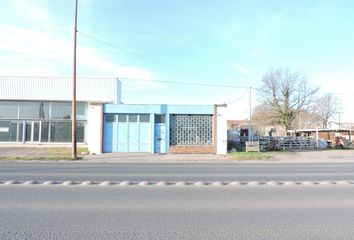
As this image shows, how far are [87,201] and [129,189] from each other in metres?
1.80

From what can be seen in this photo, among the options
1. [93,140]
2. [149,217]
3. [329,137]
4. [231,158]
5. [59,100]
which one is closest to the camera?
[149,217]

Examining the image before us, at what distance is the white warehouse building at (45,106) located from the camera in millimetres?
32375

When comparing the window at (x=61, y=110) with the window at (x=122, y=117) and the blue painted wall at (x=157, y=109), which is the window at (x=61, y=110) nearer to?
the blue painted wall at (x=157, y=109)

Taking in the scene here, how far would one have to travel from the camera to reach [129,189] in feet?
30.8

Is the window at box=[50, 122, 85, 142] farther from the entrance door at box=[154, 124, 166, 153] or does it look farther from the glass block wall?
the glass block wall

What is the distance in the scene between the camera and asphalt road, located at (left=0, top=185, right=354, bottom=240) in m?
5.45

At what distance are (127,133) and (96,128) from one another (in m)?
2.26

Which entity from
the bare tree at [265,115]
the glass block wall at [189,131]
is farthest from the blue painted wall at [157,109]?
the bare tree at [265,115]

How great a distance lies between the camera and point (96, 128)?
24734 millimetres

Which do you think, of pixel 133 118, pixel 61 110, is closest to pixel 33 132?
pixel 61 110

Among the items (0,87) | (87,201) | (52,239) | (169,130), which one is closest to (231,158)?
(169,130)

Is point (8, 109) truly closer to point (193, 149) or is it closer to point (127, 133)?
point (127, 133)

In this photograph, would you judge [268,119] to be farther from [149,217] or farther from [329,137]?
[149,217]

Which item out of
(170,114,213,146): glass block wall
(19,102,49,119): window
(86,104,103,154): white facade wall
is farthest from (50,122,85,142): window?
(170,114,213,146): glass block wall
